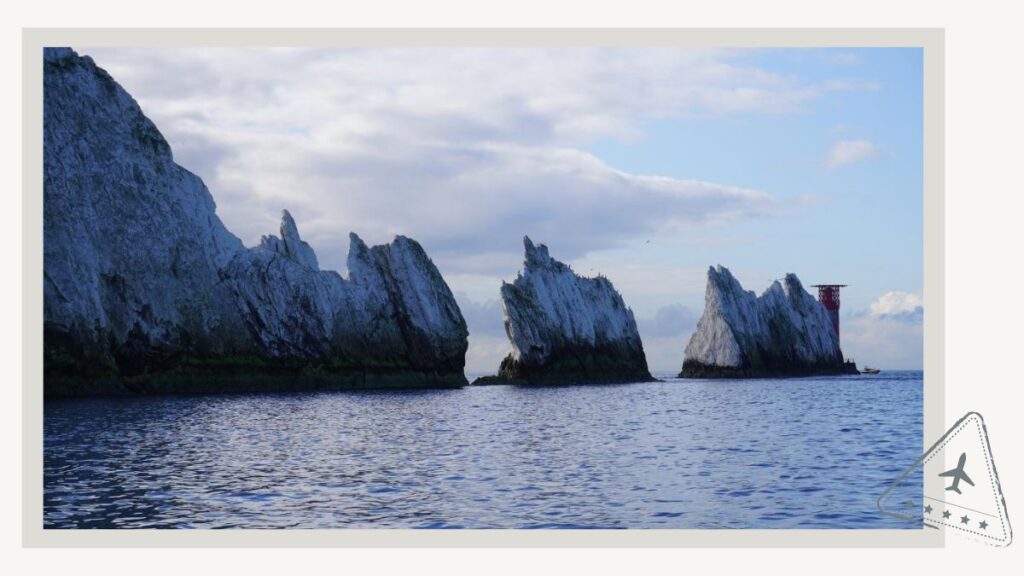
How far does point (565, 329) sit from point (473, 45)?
88.2m

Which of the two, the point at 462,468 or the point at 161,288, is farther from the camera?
the point at 161,288

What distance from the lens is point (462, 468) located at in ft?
87.8

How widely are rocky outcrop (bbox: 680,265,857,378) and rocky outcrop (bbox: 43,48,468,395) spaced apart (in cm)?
5007

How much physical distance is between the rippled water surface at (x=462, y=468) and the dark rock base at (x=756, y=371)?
7509cm

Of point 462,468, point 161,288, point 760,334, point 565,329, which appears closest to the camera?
point 462,468

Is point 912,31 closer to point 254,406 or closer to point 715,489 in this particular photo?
point 715,489

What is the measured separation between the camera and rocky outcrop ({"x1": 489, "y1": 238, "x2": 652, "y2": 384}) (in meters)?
99.9
